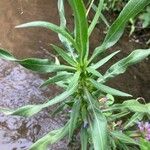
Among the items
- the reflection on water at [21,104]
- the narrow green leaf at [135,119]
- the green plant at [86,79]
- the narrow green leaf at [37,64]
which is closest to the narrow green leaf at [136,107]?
the green plant at [86,79]

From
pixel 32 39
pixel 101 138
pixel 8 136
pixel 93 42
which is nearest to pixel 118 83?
pixel 93 42

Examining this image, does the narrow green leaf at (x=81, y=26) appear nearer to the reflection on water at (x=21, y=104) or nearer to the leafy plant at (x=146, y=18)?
the reflection on water at (x=21, y=104)

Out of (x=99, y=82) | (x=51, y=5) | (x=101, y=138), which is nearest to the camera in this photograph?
(x=101, y=138)

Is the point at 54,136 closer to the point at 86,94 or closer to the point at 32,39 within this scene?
the point at 86,94

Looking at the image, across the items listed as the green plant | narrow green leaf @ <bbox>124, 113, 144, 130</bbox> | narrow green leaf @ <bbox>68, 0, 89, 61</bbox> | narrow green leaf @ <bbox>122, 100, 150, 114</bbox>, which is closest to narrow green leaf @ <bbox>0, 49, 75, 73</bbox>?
the green plant

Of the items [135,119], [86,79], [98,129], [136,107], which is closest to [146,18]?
[135,119]

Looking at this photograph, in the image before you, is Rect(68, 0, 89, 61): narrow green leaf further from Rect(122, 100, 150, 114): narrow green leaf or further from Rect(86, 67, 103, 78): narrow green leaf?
Rect(122, 100, 150, 114): narrow green leaf

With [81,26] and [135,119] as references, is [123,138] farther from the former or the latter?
[81,26]
